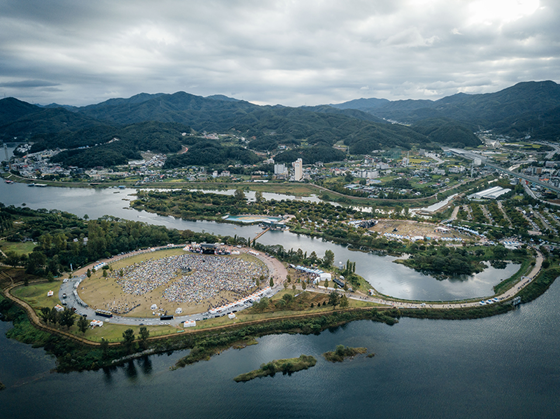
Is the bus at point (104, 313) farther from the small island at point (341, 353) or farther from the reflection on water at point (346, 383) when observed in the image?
the small island at point (341, 353)

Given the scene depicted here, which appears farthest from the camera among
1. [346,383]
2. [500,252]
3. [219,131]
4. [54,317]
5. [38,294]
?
[219,131]

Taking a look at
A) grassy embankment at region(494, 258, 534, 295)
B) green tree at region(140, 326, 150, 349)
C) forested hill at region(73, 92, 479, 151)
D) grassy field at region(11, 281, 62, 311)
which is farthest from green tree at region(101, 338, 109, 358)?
forested hill at region(73, 92, 479, 151)

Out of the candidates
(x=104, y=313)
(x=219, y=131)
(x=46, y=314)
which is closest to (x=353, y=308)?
(x=104, y=313)

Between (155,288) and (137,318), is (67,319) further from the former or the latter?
(155,288)

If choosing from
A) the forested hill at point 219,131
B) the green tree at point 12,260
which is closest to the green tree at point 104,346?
the green tree at point 12,260

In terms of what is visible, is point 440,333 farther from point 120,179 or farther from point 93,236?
point 120,179

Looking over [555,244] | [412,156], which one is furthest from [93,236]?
[412,156]
